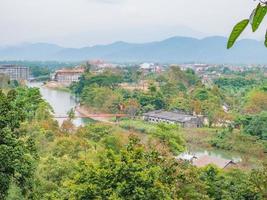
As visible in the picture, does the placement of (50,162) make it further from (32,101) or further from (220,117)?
(220,117)

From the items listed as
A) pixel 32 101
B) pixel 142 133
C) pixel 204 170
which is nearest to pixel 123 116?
pixel 142 133

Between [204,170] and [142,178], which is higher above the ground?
[142,178]

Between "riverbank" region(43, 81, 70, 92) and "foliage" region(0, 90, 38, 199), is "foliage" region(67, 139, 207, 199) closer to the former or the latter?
"foliage" region(0, 90, 38, 199)

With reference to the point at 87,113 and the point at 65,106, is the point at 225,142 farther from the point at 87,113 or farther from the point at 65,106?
the point at 65,106

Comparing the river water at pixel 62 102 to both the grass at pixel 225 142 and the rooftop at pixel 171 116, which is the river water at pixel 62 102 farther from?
the grass at pixel 225 142

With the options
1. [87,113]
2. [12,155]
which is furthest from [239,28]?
[87,113]
